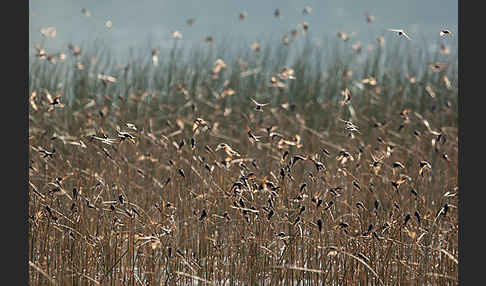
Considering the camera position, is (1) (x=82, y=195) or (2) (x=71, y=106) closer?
(1) (x=82, y=195)

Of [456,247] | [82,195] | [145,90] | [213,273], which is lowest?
[213,273]

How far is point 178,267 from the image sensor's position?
10.7ft

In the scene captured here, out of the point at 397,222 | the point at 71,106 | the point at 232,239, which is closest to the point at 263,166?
the point at 232,239

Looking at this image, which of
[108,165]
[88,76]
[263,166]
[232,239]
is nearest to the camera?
[232,239]

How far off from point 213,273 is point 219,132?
2837mm

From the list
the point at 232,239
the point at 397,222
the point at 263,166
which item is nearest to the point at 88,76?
the point at 263,166

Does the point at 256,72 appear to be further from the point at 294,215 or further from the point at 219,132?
the point at 294,215

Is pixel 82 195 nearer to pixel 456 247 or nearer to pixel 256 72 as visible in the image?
pixel 456 247

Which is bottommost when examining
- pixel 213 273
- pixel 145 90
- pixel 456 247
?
pixel 213 273

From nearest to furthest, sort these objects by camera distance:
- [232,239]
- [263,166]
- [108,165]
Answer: [232,239] → [108,165] → [263,166]

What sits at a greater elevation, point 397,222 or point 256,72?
point 256,72

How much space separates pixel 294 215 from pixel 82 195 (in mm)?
1384

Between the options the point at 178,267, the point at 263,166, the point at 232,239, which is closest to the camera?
the point at 178,267

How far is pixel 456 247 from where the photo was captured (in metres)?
3.37
